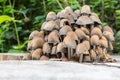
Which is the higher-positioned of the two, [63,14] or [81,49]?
[63,14]

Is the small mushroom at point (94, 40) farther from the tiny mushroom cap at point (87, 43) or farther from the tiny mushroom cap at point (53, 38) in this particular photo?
the tiny mushroom cap at point (53, 38)

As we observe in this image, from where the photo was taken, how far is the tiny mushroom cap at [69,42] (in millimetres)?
1443

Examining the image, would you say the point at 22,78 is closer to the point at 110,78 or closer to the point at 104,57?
the point at 110,78

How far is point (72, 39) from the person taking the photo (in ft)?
4.80

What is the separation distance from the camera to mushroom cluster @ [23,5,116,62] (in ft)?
4.86

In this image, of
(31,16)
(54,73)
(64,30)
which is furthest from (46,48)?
(31,16)

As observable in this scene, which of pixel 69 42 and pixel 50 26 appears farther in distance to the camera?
pixel 50 26

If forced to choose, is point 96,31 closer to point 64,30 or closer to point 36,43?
point 64,30

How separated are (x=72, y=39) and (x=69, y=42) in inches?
1.1

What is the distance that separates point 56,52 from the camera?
1.51 metres

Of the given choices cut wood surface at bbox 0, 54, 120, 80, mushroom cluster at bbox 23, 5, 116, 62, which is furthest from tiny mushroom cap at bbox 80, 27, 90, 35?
cut wood surface at bbox 0, 54, 120, 80

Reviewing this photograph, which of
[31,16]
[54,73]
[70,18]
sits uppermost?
[31,16]

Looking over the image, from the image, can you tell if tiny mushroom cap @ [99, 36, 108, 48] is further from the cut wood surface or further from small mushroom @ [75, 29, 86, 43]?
the cut wood surface

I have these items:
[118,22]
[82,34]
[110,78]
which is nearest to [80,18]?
[82,34]
